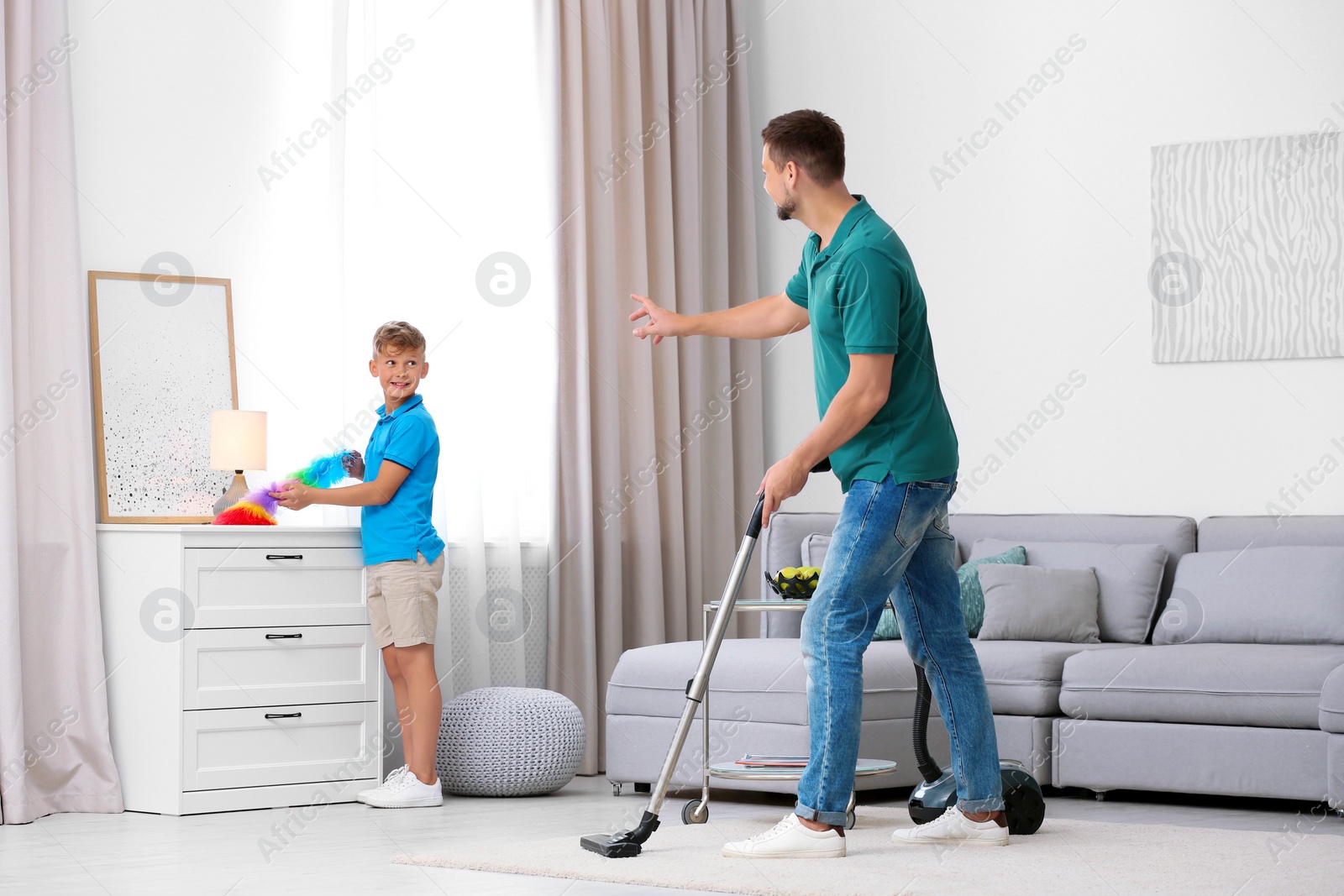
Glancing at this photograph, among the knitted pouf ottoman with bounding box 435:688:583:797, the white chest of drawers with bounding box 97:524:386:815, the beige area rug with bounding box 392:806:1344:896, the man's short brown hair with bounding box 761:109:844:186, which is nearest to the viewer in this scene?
the beige area rug with bounding box 392:806:1344:896

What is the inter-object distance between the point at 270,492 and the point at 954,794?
6.23 ft

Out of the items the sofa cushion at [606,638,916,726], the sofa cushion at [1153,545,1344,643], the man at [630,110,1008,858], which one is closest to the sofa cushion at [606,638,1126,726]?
the sofa cushion at [606,638,916,726]

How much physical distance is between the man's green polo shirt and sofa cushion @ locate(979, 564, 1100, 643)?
177 cm

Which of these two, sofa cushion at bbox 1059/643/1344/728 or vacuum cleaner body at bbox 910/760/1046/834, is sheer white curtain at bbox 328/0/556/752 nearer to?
sofa cushion at bbox 1059/643/1344/728

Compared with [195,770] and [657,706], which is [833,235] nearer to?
[657,706]

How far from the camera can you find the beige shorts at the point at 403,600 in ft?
14.0

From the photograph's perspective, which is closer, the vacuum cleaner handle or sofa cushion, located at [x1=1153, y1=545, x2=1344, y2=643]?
the vacuum cleaner handle

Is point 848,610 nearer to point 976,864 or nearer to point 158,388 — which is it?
point 976,864

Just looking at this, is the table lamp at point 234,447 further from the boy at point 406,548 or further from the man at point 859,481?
the man at point 859,481

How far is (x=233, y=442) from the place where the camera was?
4348 millimetres

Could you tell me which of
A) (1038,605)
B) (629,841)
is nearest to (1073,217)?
(1038,605)

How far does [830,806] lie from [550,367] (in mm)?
2553

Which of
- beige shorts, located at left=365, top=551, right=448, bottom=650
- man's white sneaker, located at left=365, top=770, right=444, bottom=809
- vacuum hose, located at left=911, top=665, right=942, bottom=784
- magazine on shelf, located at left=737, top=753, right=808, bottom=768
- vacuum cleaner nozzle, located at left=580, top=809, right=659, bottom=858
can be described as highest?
beige shorts, located at left=365, top=551, right=448, bottom=650

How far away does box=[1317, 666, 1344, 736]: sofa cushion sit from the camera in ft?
12.9
